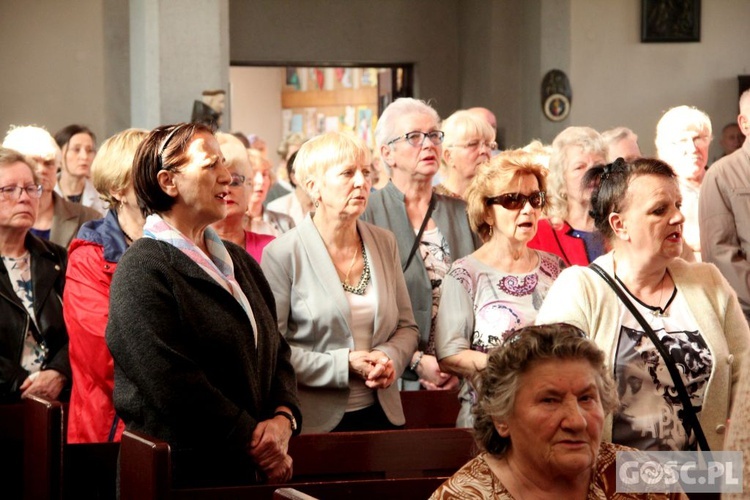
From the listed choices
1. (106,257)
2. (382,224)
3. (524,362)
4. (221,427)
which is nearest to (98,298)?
(106,257)

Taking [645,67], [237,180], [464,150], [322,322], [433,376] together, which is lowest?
[433,376]

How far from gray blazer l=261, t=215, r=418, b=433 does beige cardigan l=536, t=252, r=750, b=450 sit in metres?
0.72

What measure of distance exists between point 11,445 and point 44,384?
422mm

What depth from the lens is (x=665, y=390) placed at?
2.89 meters

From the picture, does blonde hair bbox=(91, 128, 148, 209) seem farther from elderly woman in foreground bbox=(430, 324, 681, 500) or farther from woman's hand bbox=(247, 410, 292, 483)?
elderly woman in foreground bbox=(430, 324, 681, 500)

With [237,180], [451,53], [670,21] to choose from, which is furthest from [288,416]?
[451,53]

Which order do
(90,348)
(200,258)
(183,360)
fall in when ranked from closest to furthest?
(183,360), (200,258), (90,348)

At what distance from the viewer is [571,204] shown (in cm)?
452

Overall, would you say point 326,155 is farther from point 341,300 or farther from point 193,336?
point 193,336

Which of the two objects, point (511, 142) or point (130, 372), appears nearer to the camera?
point (130, 372)

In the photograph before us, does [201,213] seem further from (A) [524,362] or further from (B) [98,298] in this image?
(A) [524,362]

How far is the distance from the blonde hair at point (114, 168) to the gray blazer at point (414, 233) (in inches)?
42.0

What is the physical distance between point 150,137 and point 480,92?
10.6m

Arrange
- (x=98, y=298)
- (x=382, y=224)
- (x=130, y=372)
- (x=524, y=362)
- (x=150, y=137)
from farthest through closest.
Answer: (x=382, y=224), (x=98, y=298), (x=150, y=137), (x=130, y=372), (x=524, y=362)
